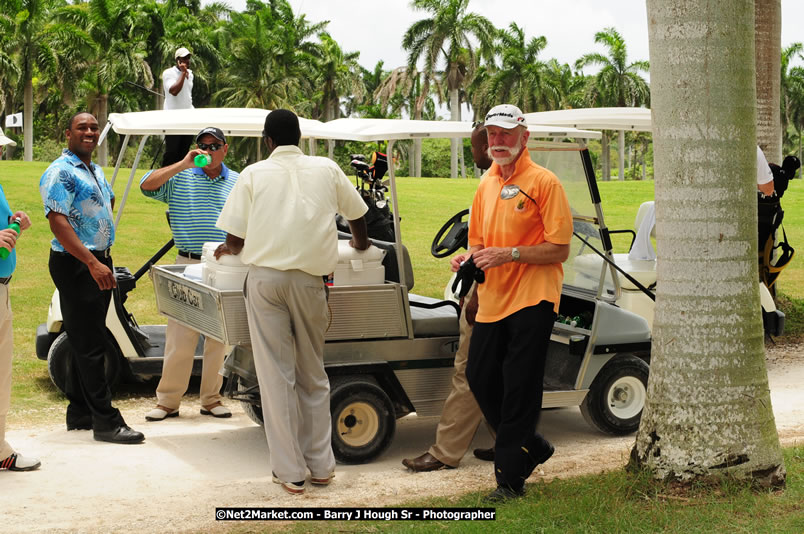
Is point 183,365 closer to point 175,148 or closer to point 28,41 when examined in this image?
point 175,148

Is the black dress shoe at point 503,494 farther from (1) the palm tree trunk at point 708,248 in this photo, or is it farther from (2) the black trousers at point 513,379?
(1) the palm tree trunk at point 708,248

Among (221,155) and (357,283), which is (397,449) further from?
(221,155)

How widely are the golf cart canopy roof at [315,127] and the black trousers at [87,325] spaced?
102cm

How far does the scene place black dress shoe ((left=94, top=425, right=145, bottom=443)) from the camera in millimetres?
6387

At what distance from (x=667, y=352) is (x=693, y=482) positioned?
592 mm

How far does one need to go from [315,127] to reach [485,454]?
7.83 ft

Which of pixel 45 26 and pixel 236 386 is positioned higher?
pixel 45 26

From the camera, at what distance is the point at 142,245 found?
17594mm

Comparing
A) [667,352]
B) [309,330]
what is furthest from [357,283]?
[667,352]

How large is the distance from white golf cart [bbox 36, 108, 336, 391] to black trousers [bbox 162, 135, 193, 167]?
79cm

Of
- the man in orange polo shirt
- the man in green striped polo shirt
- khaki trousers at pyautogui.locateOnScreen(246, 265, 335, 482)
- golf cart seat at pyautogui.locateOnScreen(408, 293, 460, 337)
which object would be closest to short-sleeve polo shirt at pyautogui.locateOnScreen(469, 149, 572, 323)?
the man in orange polo shirt

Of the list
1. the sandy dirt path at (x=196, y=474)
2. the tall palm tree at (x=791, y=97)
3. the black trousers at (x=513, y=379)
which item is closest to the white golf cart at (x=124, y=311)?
the sandy dirt path at (x=196, y=474)

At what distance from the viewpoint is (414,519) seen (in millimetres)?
4730

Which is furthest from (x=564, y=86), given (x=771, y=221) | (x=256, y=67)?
(x=771, y=221)
